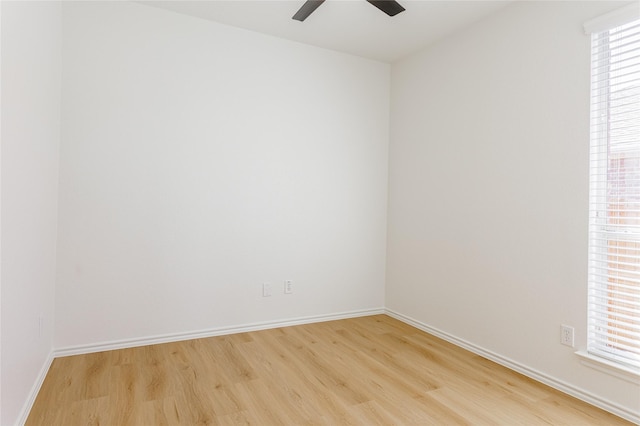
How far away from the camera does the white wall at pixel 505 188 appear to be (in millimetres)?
2291

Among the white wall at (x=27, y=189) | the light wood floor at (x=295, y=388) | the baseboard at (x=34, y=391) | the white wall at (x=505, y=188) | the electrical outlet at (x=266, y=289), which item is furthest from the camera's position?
the electrical outlet at (x=266, y=289)

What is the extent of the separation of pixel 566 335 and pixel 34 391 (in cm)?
323

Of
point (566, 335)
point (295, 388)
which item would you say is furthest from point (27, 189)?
point (566, 335)

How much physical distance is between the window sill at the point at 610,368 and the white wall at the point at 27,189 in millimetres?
3025

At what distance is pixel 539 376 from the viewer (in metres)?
2.44

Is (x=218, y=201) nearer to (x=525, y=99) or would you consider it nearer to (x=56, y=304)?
(x=56, y=304)

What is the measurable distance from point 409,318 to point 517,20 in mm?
2710

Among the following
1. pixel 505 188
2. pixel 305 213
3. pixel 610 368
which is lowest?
pixel 610 368

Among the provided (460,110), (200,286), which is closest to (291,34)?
(460,110)

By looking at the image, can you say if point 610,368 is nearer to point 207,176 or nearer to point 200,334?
point 200,334

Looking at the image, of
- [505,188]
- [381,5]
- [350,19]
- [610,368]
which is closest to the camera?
[610,368]

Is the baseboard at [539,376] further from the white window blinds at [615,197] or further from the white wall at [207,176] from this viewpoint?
the white wall at [207,176]

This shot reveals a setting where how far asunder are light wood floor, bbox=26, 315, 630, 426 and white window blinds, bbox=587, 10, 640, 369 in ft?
1.54

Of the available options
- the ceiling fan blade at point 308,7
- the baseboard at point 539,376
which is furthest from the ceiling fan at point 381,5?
the baseboard at point 539,376
